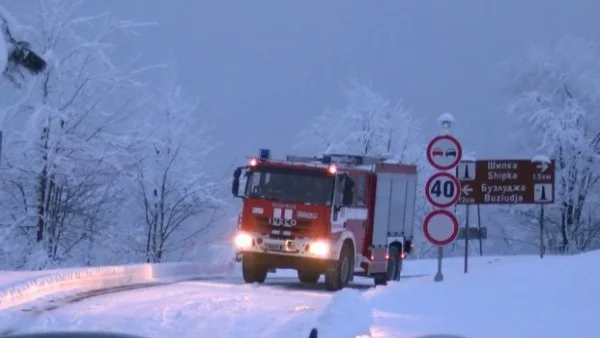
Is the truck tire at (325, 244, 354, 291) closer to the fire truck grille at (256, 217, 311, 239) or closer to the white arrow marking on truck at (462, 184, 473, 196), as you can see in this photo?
the fire truck grille at (256, 217, 311, 239)

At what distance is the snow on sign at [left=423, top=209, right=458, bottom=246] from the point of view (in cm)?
1504

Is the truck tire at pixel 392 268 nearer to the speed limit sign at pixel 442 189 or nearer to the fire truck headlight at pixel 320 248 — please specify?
the fire truck headlight at pixel 320 248

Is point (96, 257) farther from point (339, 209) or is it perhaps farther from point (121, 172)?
point (339, 209)

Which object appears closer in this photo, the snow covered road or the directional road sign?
the snow covered road

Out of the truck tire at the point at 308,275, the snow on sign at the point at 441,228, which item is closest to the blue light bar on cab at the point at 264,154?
the truck tire at the point at 308,275

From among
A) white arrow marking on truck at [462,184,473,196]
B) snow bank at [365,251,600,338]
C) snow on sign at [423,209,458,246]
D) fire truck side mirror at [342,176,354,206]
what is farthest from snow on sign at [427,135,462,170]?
fire truck side mirror at [342,176,354,206]

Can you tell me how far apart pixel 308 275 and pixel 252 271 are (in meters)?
1.26

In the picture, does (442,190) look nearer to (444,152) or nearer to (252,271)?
(444,152)

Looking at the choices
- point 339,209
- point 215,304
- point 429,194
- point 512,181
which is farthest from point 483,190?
point 215,304

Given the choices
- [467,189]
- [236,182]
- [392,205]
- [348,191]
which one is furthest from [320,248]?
[392,205]

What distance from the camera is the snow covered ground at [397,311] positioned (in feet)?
35.1

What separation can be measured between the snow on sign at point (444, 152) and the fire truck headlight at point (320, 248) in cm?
542

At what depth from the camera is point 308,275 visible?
857 inches

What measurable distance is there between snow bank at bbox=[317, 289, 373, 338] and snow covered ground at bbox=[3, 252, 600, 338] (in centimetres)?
→ 1
